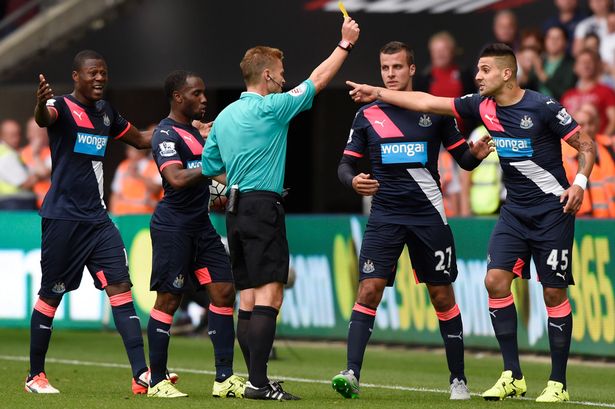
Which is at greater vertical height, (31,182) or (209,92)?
(209,92)

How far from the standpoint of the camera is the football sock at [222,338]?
388 inches

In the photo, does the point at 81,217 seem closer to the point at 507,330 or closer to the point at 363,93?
the point at 363,93

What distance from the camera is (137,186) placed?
19.2 m

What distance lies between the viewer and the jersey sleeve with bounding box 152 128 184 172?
→ 31.4 feet

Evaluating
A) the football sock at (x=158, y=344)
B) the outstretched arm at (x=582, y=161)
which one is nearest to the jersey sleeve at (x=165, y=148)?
the football sock at (x=158, y=344)

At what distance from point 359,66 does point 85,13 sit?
562 centimetres

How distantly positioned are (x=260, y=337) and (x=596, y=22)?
9395 mm

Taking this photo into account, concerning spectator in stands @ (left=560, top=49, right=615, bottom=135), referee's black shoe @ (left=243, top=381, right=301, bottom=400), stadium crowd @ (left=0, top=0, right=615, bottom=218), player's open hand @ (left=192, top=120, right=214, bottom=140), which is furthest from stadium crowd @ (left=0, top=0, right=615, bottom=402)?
spectator in stands @ (left=560, top=49, right=615, bottom=135)

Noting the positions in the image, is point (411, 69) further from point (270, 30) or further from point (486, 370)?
point (270, 30)

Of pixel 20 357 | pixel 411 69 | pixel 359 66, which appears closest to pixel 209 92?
pixel 359 66

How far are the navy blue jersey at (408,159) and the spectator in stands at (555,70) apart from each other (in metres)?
7.30

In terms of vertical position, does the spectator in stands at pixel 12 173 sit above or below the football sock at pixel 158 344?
above

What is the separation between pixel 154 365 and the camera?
384 inches

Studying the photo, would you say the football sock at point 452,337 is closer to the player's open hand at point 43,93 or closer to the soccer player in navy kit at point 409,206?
the soccer player in navy kit at point 409,206
